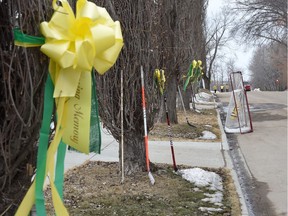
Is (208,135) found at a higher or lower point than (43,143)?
lower

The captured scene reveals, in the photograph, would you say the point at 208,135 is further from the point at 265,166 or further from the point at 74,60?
the point at 74,60

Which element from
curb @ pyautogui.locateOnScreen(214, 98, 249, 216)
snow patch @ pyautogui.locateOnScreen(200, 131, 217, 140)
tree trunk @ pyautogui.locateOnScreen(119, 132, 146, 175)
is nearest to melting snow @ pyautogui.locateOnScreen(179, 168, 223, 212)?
curb @ pyautogui.locateOnScreen(214, 98, 249, 216)

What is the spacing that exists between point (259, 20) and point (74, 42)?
32299 millimetres

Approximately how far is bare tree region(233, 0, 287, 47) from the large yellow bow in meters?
29.9

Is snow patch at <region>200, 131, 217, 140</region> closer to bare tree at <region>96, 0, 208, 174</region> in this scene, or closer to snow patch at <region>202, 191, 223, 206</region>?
bare tree at <region>96, 0, 208, 174</region>

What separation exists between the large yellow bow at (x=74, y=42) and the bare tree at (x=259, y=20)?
2994cm

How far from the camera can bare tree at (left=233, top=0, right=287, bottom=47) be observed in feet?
102

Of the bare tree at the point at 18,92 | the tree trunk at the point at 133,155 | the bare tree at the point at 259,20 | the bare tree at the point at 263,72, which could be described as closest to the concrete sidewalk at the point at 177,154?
the tree trunk at the point at 133,155

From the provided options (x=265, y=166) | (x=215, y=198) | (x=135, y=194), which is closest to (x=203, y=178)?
(x=215, y=198)

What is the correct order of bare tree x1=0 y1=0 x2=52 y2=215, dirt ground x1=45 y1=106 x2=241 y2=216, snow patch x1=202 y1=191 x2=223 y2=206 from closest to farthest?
bare tree x1=0 y1=0 x2=52 y2=215, dirt ground x1=45 y1=106 x2=241 y2=216, snow patch x1=202 y1=191 x2=223 y2=206

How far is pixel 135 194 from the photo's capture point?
575 cm

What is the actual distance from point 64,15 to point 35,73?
0.31 meters

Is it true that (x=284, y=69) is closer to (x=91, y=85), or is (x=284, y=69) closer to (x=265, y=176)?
(x=265, y=176)

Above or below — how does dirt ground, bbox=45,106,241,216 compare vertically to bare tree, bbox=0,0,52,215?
below
